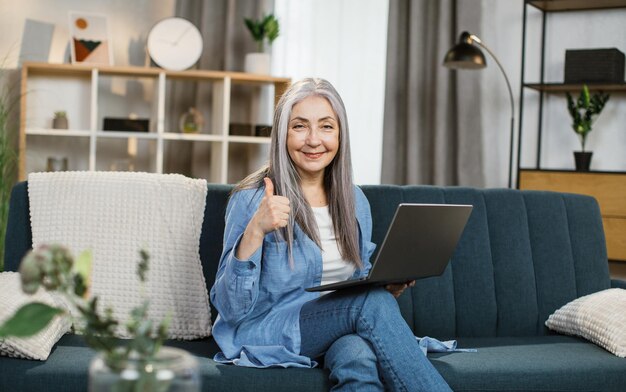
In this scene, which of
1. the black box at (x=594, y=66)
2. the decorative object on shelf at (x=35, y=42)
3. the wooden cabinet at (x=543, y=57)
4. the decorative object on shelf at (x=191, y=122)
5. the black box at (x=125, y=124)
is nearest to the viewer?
the black box at (x=594, y=66)

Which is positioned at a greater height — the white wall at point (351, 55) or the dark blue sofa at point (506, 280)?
the white wall at point (351, 55)

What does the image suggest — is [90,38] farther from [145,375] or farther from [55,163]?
[145,375]

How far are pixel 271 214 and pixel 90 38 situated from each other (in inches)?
119

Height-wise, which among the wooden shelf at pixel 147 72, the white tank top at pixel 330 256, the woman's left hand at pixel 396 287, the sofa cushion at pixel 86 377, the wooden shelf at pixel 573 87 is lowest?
the sofa cushion at pixel 86 377

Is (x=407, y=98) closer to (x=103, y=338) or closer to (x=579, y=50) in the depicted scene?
(x=579, y=50)

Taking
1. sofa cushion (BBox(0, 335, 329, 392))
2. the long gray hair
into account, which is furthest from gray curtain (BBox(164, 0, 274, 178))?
sofa cushion (BBox(0, 335, 329, 392))

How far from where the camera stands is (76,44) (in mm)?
4684

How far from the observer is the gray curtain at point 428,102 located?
4559 mm

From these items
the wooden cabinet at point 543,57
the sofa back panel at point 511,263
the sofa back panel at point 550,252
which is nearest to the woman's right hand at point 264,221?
the sofa back panel at point 511,263

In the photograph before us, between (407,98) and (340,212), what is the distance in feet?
7.83

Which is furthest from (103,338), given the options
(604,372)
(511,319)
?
(511,319)

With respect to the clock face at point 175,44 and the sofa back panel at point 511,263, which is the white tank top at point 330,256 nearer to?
the sofa back panel at point 511,263

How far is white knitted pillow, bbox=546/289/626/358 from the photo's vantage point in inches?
94.7

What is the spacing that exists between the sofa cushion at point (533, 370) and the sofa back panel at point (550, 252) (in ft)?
1.11
